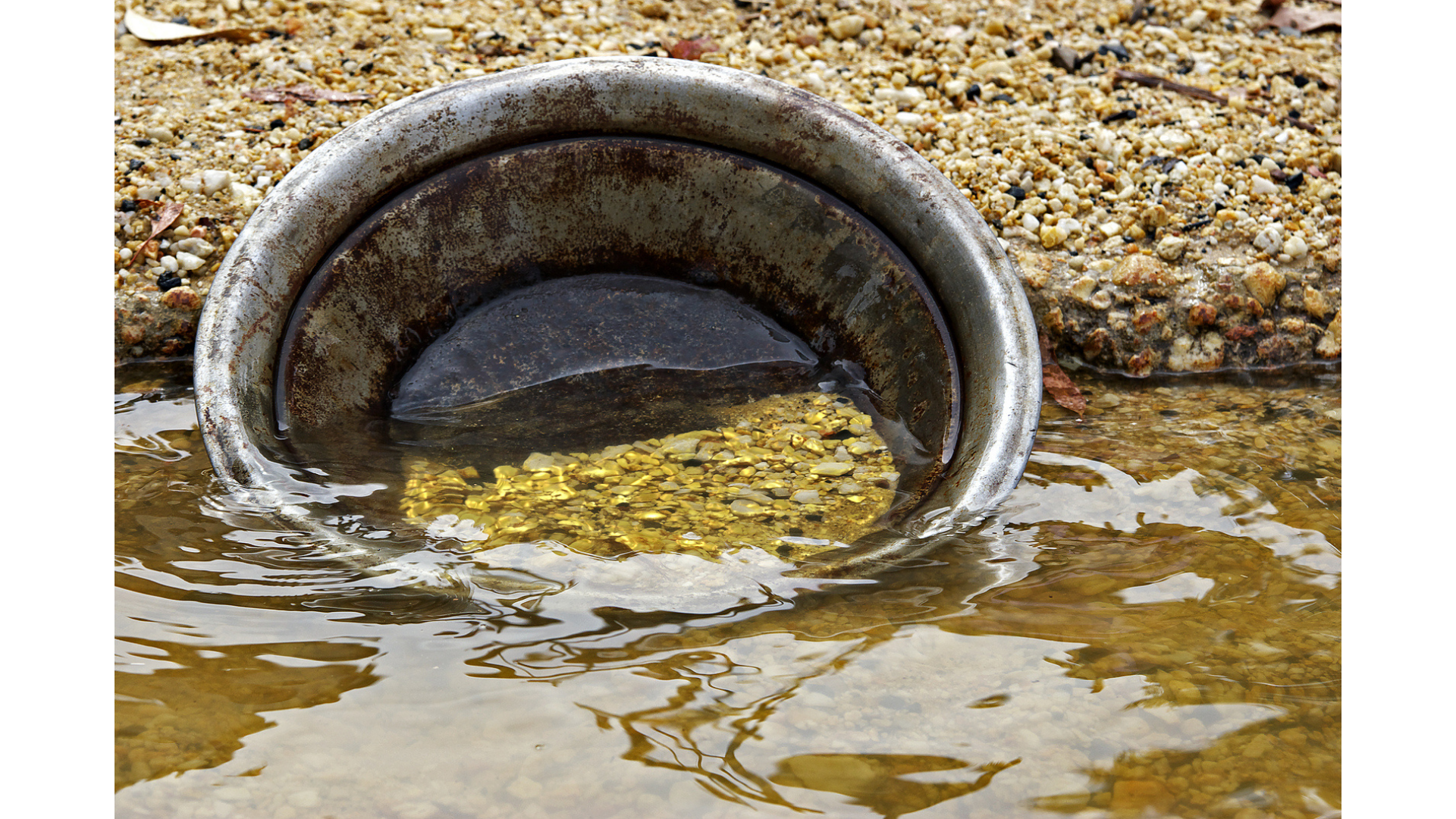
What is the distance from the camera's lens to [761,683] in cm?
161

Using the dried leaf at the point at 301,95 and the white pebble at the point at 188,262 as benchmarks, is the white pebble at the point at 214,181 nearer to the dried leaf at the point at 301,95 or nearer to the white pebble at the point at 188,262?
the white pebble at the point at 188,262

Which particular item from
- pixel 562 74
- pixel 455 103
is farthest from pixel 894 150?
pixel 455 103

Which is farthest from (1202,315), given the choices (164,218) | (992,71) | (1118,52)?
(164,218)

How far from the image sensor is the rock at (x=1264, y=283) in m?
3.20

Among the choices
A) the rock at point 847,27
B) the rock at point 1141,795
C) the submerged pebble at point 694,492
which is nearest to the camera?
the rock at point 1141,795

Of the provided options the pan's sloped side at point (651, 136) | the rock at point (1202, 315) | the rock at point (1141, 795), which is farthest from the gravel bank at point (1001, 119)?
Result: the rock at point (1141, 795)

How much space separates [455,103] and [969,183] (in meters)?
1.95

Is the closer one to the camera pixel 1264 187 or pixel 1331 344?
pixel 1331 344

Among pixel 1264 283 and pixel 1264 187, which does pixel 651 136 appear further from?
pixel 1264 187

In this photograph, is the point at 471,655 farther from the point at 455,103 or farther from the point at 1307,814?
the point at 455,103

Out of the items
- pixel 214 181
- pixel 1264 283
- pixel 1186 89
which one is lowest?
pixel 1264 283

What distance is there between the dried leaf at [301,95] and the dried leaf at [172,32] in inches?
17.9

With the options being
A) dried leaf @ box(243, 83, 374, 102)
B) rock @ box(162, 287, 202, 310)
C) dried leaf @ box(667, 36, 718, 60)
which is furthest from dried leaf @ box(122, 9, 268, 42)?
dried leaf @ box(667, 36, 718, 60)

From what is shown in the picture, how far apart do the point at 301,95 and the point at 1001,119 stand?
2.91 m
